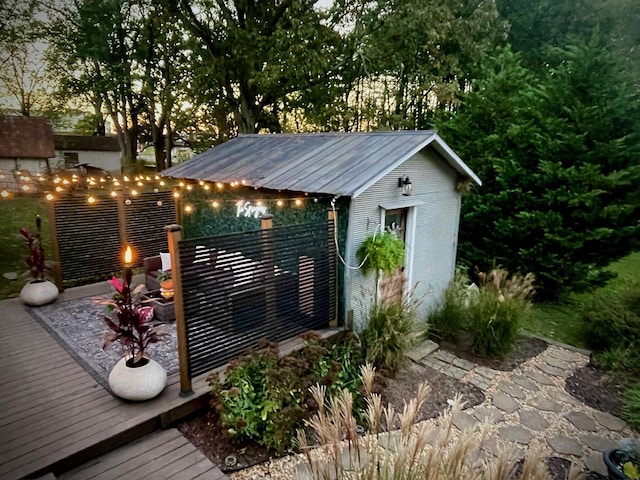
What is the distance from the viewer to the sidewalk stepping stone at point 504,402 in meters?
4.60

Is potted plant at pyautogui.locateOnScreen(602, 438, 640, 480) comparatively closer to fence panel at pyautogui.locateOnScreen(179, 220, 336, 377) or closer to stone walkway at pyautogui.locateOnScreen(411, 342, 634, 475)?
stone walkway at pyautogui.locateOnScreen(411, 342, 634, 475)

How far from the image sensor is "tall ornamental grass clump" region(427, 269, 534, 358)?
5.77 metres

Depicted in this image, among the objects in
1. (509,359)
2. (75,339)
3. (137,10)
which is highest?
(137,10)

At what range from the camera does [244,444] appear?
11.8 feet

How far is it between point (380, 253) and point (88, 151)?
88.1ft

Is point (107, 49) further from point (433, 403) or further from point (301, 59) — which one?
point (433, 403)

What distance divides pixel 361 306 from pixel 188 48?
1411 centimetres

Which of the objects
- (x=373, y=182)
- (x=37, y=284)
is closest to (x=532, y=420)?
(x=373, y=182)

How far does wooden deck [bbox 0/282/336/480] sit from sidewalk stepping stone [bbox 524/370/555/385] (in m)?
3.49

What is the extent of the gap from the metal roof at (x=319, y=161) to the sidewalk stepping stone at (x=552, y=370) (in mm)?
3267

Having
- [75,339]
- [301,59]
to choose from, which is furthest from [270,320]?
[301,59]

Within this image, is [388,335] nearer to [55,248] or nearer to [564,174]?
[55,248]

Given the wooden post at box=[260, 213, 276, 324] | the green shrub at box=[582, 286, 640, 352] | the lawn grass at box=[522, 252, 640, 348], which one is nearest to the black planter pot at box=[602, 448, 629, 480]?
the green shrub at box=[582, 286, 640, 352]

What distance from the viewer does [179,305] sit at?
12.1 feet
